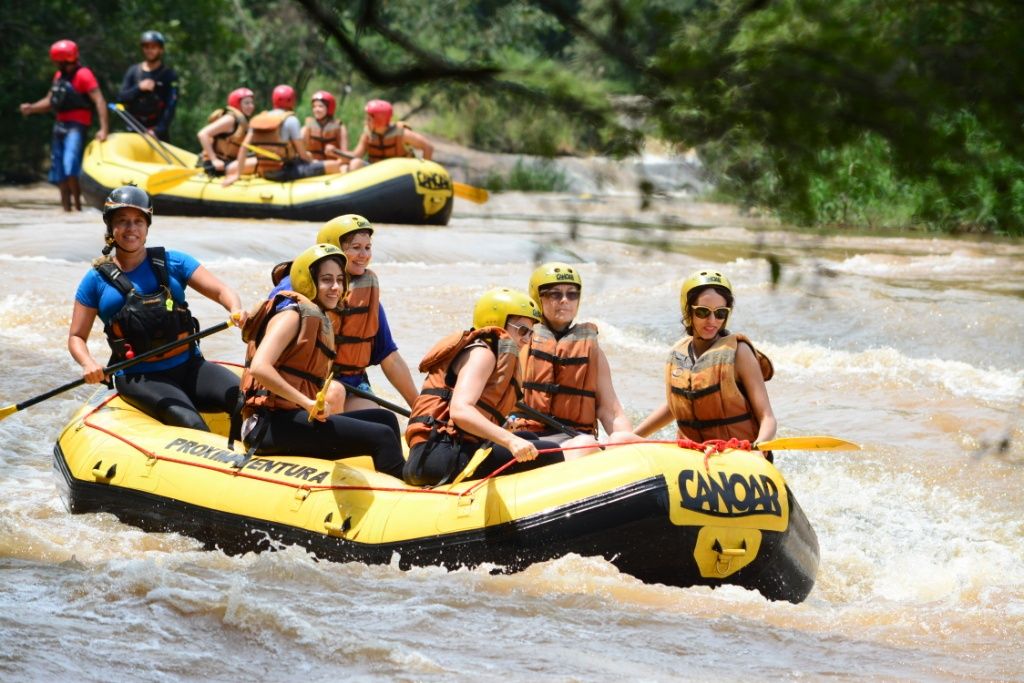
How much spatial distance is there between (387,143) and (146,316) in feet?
32.7

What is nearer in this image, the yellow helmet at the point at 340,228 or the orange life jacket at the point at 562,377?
the orange life jacket at the point at 562,377

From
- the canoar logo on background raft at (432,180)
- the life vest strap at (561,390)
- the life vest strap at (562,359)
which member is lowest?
the life vest strap at (561,390)

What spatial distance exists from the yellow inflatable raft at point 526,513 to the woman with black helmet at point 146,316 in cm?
50

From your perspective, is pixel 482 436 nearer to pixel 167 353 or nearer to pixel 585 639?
pixel 585 639

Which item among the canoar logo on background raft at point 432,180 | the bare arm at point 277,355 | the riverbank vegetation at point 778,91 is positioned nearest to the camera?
the riverbank vegetation at point 778,91

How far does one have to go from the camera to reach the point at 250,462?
18.4 ft

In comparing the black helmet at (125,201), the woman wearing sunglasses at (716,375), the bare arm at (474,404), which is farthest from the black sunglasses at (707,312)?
the black helmet at (125,201)

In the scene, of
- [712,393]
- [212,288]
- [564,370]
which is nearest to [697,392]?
[712,393]

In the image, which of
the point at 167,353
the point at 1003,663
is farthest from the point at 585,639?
the point at 167,353

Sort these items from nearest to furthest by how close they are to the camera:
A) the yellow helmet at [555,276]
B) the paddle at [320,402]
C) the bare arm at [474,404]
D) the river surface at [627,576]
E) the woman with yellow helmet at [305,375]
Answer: the river surface at [627,576] → the bare arm at [474,404] → the paddle at [320,402] → the woman with yellow helmet at [305,375] → the yellow helmet at [555,276]

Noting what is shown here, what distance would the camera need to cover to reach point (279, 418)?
557cm

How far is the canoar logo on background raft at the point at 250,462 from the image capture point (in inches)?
216

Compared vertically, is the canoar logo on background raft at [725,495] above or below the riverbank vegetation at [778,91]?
below

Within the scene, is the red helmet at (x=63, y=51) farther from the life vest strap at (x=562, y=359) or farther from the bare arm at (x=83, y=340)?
the life vest strap at (x=562, y=359)
